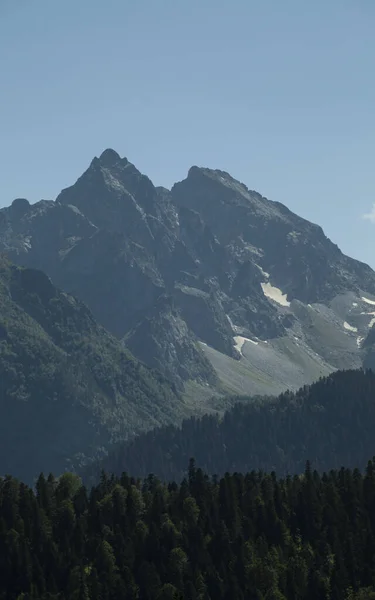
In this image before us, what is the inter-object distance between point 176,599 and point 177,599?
3.39ft

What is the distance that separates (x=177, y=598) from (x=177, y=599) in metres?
0.82

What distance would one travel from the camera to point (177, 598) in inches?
4584

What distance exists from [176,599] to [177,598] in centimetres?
25

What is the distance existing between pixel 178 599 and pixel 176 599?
22 cm

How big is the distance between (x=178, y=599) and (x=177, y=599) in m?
0.90

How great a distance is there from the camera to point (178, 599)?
116500 millimetres

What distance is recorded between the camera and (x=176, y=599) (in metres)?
117

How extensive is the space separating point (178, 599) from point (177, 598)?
6.0 inches
